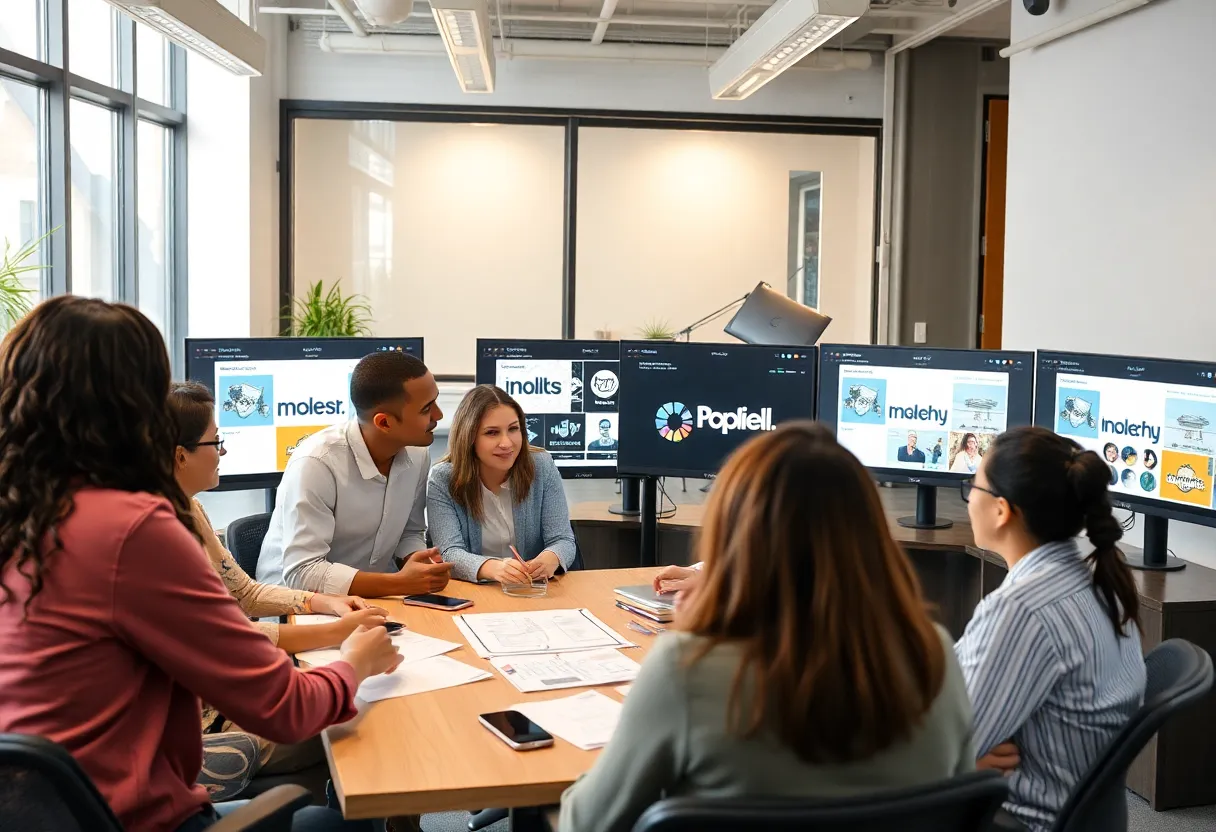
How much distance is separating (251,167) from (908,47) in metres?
4.07

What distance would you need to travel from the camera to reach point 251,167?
634 centimetres

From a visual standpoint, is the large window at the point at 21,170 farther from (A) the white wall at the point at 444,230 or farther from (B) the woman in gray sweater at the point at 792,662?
(B) the woman in gray sweater at the point at 792,662

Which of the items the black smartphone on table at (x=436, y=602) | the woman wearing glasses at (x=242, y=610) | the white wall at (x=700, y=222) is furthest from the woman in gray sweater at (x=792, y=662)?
the white wall at (x=700, y=222)

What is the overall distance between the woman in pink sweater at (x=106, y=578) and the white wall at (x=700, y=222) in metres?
5.94

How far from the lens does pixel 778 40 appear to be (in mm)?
4613

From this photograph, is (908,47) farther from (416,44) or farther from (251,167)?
(251,167)

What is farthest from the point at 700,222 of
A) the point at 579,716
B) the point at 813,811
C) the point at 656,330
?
the point at 813,811

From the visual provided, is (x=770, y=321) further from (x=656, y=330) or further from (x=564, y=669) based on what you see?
(x=564, y=669)

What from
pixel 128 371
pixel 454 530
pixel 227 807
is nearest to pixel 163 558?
pixel 128 371

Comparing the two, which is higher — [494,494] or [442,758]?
[494,494]

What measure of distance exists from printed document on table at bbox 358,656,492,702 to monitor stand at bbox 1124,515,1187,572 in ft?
7.48

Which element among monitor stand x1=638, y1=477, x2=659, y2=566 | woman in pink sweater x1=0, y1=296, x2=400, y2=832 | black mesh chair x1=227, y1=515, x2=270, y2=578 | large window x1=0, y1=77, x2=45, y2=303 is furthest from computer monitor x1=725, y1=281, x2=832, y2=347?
woman in pink sweater x1=0, y1=296, x2=400, y2=832

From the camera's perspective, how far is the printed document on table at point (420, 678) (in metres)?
1.97

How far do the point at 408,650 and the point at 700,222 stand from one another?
557 cm
